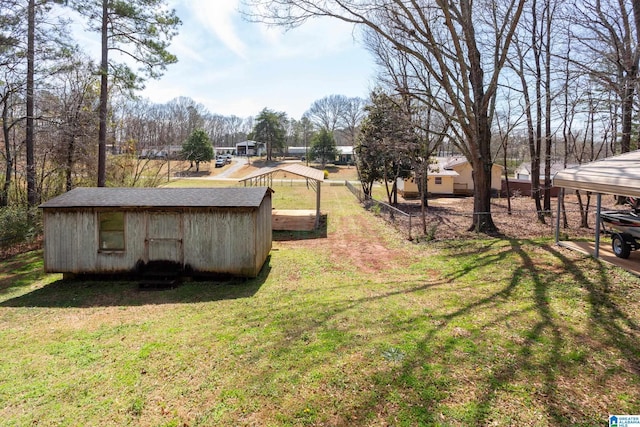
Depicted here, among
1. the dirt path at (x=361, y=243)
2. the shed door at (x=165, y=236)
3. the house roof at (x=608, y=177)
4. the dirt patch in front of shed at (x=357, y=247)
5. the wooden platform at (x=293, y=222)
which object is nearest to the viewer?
the house roof at (x=608, y=177)

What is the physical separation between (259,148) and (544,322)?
2886 inches

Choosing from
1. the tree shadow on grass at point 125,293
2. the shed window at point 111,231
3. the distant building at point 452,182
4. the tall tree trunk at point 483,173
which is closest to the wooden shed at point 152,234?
the shed window at point 111,231

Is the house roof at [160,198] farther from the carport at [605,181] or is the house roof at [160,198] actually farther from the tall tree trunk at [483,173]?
the carport at [605,181]

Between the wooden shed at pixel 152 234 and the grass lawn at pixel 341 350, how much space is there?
2.88ft

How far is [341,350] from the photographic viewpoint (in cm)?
505

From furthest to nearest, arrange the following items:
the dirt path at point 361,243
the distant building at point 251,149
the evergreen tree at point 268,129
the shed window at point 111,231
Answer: the distant building at point 251,149
the evergreen tree at point 268,129
the dirt path at point 361,243
the shed window at point 111,231

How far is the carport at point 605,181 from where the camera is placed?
7.42 meters

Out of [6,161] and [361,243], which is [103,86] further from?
[361,243]

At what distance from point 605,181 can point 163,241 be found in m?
11.4

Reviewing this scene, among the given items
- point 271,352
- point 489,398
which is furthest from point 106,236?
point 489,398

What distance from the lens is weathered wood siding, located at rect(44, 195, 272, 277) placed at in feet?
32.2

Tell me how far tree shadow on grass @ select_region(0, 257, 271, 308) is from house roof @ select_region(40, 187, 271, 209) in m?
2.21

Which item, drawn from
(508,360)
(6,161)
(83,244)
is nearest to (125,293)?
(83,244)

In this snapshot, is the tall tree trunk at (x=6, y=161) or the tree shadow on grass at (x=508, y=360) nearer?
the tree shadow on grass at (x=508, y=360)
